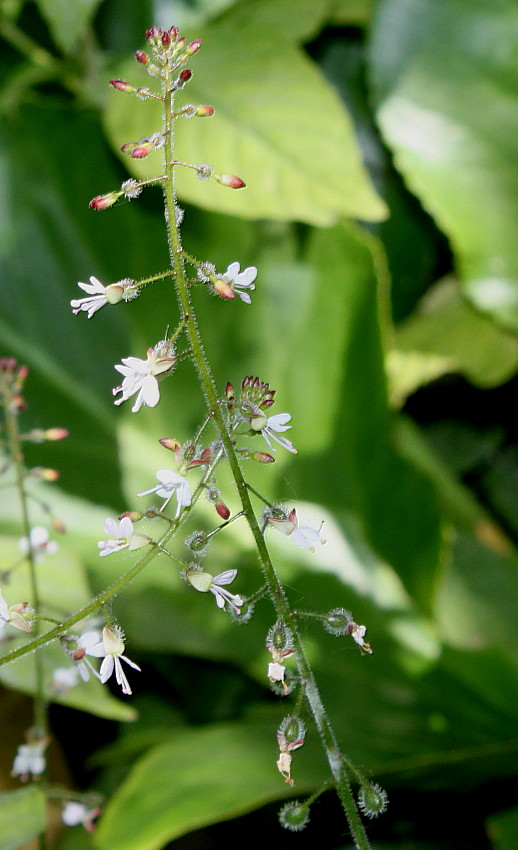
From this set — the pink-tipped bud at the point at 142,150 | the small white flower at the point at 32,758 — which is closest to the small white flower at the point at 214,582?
the pink-tipped bud at the point at 142,150

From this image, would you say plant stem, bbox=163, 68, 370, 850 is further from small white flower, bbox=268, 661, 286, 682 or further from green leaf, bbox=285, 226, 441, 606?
green leaf, bbox=285, 226, 441, 606

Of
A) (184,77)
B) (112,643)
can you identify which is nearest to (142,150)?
(184,77)

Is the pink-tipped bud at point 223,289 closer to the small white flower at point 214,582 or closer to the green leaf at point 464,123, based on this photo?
the small white flower at point 214,582

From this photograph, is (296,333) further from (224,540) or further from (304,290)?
(224,540)

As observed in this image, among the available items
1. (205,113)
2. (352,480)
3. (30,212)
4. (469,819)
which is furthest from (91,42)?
(469,819)

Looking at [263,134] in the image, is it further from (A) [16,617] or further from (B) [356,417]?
(A) [16,617]

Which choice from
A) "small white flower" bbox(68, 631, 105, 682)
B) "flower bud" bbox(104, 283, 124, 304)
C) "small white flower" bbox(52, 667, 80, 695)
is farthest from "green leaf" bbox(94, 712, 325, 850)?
"flower bud" bbox(104, 283, 124, 304)
